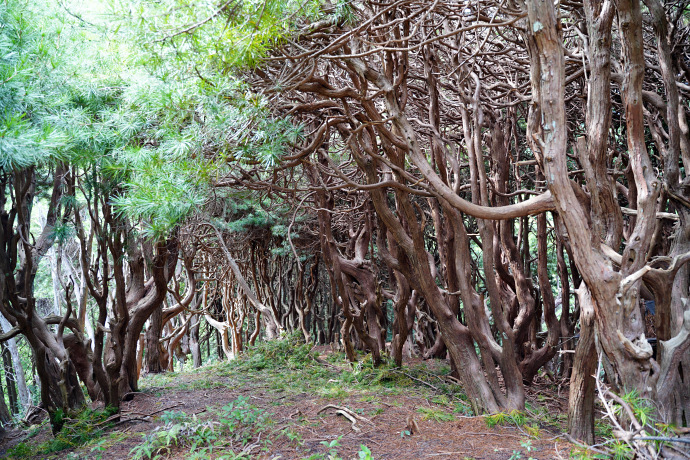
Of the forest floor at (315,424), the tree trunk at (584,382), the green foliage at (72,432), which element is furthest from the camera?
the green foliage at (72,432)

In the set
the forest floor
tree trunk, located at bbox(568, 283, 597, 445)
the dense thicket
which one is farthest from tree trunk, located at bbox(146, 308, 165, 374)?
tree trunk, located at bbox(568, 283, 597, 445)

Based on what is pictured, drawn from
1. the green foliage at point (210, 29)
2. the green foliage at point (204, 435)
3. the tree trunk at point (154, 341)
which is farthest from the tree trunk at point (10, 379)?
the green foliage at point (210, 29)

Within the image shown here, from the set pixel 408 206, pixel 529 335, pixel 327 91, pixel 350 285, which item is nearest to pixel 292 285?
pixel 350 285

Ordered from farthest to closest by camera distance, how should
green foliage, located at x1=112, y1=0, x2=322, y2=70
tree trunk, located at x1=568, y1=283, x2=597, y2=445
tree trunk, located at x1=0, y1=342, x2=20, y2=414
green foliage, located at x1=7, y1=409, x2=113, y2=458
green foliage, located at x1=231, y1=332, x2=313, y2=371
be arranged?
tree trunk, located at x1=0, y1=342, x2=20, y2=414
green foliage, located at x1=231, y1=332, x2=313, y2=371
green foliage, located at x1=7, y1=409, x2=113, y2=458
tree trunk, located at x1=568, y1=283, x2=597, y2=445
green foliage, located at x1=112, y1=0, x2=322, y2=70

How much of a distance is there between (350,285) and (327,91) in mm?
5030

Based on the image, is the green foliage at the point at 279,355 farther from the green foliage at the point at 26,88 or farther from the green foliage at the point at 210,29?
the green foliage at the point at 210,29

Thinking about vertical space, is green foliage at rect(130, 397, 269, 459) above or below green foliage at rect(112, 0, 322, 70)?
below

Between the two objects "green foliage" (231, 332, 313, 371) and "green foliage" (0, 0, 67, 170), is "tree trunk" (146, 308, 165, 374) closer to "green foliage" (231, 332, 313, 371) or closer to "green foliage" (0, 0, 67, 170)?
"green foliage" (231, 332, 313, 371)

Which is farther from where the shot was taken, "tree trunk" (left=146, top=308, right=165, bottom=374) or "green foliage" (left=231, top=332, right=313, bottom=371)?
"tree trunk" (left=146, top=308, right=165, bottom=374)

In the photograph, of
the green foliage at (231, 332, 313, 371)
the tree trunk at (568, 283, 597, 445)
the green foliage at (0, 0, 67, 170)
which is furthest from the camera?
the green foliage at (231, 332, 313, 371)

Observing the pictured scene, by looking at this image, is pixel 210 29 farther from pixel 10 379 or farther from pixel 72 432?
pixel 10 379

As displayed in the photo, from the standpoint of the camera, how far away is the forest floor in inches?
159

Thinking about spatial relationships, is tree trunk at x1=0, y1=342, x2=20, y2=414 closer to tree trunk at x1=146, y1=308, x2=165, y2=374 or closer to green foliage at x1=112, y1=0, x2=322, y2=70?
tree trunk at x1=146, y1=308, x2=165, y2=374

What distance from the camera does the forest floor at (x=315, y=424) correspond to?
403cm
